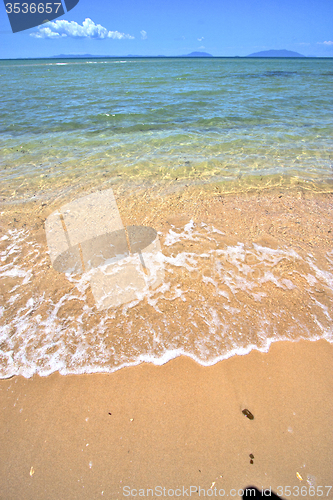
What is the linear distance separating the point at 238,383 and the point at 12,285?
278 centimetres

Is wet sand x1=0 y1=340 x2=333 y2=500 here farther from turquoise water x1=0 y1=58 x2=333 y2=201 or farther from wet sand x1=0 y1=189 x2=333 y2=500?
turquoise water x1=0 y1=58 x2=333 y2=201

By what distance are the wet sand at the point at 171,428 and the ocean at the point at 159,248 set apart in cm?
20

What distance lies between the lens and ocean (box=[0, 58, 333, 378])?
246 cm

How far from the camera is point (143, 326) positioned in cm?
256

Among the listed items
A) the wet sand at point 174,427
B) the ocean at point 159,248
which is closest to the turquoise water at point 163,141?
the ocean at point 159,248

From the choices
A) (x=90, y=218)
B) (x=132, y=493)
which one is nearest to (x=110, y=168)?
(x=90, y=218)

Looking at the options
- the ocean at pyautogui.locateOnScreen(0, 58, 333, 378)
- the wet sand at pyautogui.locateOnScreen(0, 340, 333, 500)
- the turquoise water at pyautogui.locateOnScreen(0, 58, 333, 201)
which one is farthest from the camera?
the turquoise water at pyautogui.locateOnScreen(0, 58, 333, 201)

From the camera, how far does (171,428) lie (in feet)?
6.08

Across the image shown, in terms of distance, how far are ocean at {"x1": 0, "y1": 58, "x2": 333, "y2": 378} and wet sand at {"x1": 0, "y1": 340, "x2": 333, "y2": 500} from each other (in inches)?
7.7

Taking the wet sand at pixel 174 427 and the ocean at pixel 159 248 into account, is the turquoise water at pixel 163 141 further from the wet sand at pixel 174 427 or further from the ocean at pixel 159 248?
the wet sand at pixel 174 427

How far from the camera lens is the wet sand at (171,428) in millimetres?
1636

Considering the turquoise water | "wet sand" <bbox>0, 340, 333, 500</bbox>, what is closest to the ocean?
the turquoise water

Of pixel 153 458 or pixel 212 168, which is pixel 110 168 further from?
pixel 153 458

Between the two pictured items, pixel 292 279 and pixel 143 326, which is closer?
pixel 143 326
